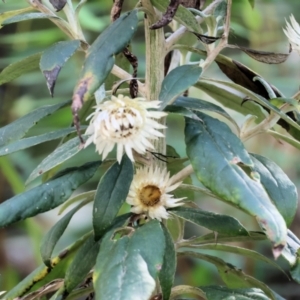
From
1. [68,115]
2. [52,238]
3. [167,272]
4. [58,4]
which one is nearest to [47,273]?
[52,238]

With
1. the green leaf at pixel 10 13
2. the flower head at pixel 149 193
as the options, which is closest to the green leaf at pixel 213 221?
the flower head at pixel 149 193

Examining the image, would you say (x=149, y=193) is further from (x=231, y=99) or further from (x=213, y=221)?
(x=231, y=99)

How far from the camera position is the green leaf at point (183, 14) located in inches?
17.0

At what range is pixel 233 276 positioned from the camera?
60 centimetres

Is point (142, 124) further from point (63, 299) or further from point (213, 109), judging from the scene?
point (63, 299)

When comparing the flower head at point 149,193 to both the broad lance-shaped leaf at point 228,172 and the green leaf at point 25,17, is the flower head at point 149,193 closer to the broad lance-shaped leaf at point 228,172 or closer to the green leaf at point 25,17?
the broad lance-shaped leaf at point 228,172

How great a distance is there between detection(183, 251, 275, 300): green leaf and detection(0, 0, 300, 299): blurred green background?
516 mm

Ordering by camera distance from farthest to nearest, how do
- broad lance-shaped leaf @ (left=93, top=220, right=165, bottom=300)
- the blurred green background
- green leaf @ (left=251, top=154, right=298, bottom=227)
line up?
the blurred green background < green leaf @ (left=251, top=154, right=298, bottom=227) < broad lance-shaped leaf @ (left=93, top=220, right=165, bottom=300)

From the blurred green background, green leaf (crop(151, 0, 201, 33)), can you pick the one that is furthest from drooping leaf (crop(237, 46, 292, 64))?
the blurred green background

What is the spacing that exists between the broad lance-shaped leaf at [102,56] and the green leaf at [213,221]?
17 cm

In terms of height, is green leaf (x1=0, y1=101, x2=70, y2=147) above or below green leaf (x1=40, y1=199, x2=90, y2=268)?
above

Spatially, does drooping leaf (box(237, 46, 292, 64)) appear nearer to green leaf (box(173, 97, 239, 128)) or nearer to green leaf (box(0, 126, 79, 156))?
green leaf (box(173, 97, 239, 128))

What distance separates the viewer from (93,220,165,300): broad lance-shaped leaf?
340 mm

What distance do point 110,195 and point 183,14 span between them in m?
0.17
